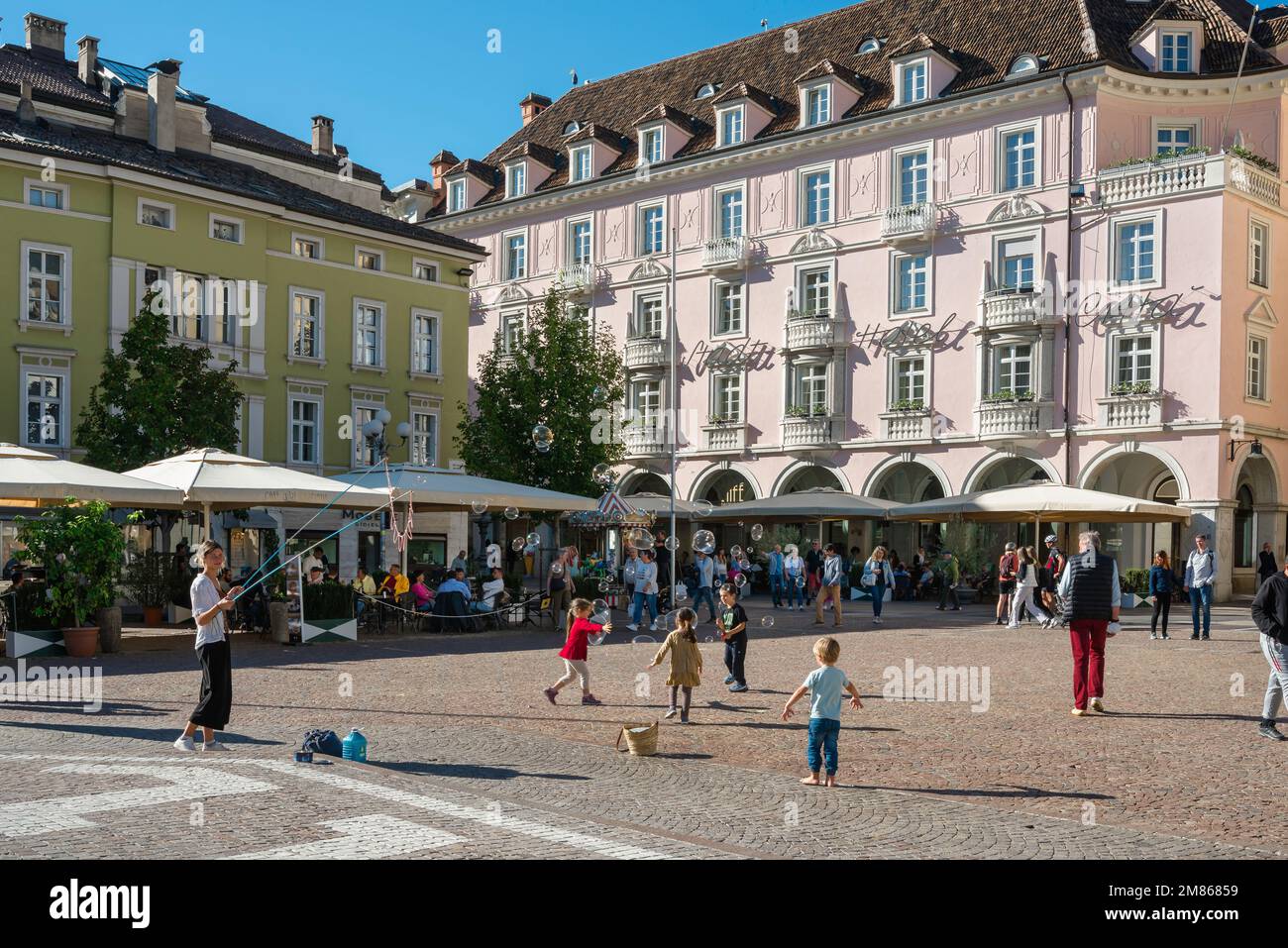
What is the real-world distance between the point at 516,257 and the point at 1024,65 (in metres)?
22.5

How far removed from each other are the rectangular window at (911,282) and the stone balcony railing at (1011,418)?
448cm

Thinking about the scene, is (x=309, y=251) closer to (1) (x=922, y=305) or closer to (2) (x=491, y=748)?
(1) (x=922, y=305)

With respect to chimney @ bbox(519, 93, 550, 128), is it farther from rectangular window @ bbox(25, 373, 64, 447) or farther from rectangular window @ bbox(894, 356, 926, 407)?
rectangular window @ bbox(25, 373, 64, 447)

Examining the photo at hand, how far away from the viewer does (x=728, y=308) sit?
50.2 metres

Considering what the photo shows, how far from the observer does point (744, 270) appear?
4938 cm

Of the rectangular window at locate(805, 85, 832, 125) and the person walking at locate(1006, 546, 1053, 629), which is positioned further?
the rectangular window at locate(805, 85, 832, 125)

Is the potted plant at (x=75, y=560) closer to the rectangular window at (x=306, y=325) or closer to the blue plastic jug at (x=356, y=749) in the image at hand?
the blue plastic jug at (x=356, y=749)

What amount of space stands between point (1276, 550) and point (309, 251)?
30.5 meters

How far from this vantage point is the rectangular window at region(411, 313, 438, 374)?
4444 cm

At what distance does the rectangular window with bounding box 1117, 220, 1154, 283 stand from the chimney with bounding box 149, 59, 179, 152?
92.9 feet

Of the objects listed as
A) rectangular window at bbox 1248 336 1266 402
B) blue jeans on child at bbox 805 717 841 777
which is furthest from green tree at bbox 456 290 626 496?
blue jeans on child at bbox 805 717 841 777

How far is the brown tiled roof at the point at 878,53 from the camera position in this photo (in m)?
42.4

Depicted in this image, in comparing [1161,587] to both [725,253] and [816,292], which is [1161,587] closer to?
[816,292]
